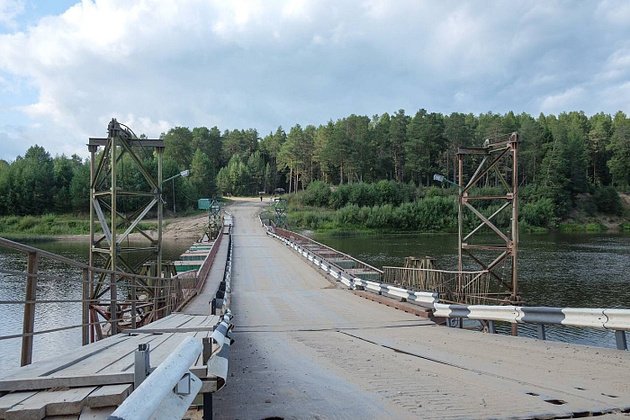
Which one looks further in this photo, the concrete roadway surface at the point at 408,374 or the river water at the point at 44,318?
the river water at the point at 44,318

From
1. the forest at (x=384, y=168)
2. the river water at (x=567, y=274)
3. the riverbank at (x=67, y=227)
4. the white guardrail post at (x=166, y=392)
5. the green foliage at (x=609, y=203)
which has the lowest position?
the river water at (x=567, y=274)

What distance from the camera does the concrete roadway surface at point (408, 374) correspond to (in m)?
4.28

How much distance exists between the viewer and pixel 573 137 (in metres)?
110

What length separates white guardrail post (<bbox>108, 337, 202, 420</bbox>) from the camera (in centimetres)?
191

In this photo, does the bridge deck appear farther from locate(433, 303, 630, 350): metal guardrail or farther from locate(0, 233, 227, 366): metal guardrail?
locate(433, 303, 630, 350): metal guardrail

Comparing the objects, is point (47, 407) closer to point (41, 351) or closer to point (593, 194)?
point (41, 351)

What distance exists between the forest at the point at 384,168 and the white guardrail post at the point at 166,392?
271 feet

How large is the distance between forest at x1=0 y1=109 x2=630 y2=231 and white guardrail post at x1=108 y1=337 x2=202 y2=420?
82.7 metres

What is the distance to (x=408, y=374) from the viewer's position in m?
5.61

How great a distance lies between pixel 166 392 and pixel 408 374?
390 cm

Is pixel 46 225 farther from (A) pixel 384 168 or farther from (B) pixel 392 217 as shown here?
(A) pixel 384 168

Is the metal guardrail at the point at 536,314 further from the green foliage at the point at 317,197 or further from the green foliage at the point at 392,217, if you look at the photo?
the green foliage at the point at 317,197

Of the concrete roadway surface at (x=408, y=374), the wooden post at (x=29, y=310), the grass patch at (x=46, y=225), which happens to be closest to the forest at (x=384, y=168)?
the grass patch at (x=46, y=225)

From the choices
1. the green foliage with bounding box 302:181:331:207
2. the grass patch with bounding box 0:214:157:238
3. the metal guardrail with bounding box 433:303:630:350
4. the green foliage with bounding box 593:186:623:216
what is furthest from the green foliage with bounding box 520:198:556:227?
the metal guardrail with bounding box 433:303:630:350
